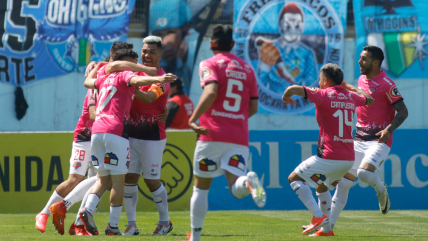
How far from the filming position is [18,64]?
51.9 ft

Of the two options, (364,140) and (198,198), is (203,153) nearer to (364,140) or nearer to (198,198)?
(198,198)

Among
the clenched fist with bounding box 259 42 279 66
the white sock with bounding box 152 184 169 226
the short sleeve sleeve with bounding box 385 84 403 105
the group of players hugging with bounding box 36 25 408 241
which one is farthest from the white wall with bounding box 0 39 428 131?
the white sock with bounding box 152 184 169 226

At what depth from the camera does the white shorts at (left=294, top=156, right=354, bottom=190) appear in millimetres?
6066

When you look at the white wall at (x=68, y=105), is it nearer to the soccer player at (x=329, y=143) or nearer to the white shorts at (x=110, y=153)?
the white shorts at (x=110, y=153)

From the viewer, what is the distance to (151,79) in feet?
18.4

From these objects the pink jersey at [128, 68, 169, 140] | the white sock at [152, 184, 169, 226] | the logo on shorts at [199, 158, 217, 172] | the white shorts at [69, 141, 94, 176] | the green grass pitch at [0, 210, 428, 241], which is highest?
the pink jersey at [128, 68, 169, 140]

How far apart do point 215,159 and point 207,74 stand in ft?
2.43

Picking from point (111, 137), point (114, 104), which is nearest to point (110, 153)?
point (111, 137)

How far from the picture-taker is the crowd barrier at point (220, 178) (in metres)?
9.42

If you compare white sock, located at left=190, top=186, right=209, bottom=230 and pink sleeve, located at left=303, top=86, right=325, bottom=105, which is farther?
pink sleeve, located at left=303, top=86, right=325, bottom=105

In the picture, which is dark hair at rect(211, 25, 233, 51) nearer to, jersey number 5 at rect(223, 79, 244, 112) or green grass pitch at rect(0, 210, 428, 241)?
jersey number 5 at rect(223, 79, 244, 112)

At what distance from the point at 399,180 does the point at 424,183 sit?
0.43 m

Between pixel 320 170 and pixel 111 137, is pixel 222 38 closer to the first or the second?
pixel 111 137

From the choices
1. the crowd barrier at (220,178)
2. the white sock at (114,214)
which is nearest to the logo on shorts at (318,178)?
the white sock at (114,214)
